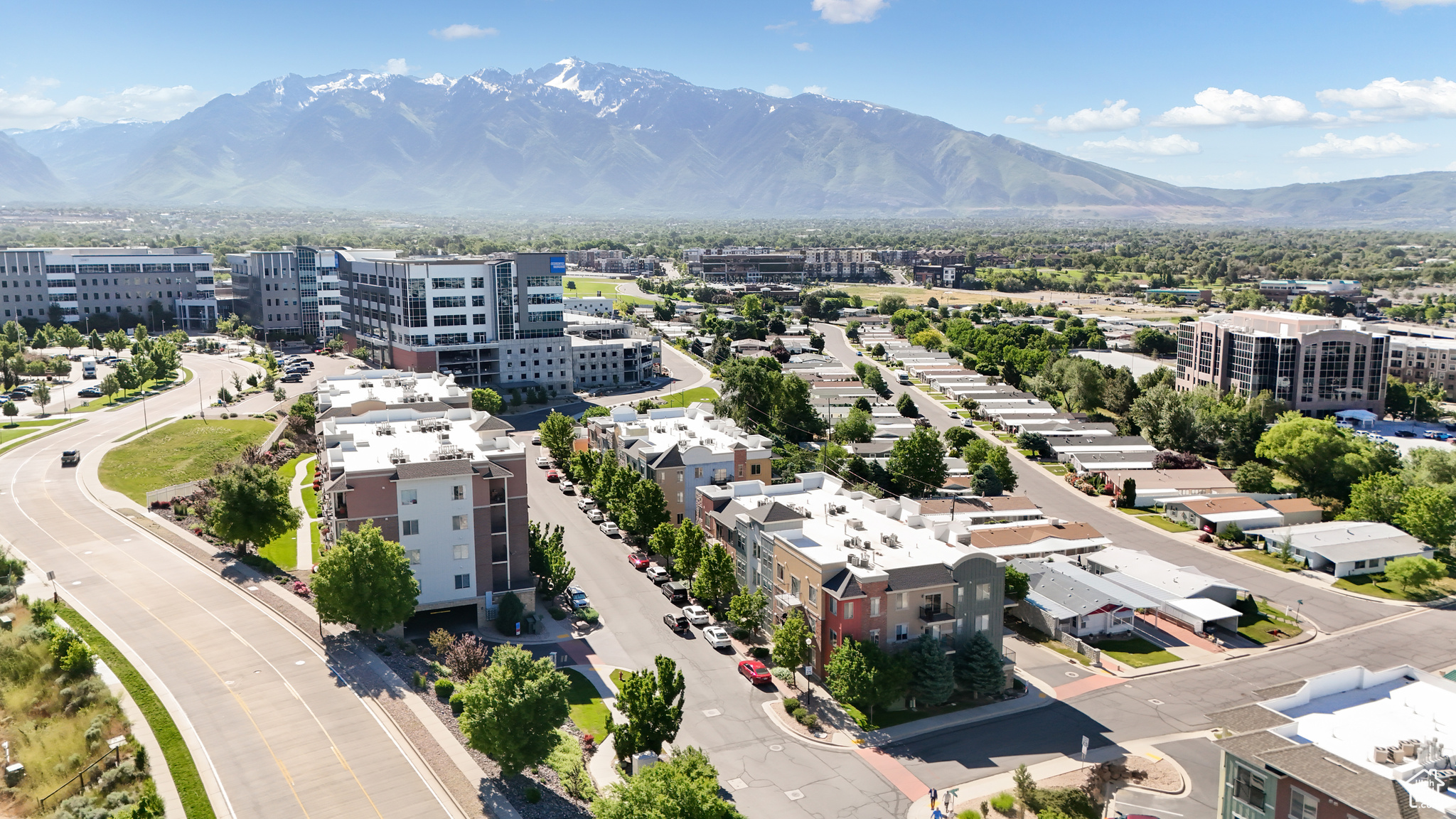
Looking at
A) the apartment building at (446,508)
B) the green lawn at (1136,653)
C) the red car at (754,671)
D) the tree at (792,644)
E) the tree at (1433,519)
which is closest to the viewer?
the tree at (792,644)

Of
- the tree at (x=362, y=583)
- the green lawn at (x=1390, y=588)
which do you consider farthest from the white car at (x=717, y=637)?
the green lawn at (x=1390, y=588)

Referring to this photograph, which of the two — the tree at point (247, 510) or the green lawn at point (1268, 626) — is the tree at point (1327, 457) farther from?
the tree at point (247, 510)

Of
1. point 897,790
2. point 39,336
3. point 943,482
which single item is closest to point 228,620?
point 897,790

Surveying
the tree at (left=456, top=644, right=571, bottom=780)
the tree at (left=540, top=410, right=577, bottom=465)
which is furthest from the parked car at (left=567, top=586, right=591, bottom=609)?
the tree at (left=540, top=410, right=577, bottom=465)

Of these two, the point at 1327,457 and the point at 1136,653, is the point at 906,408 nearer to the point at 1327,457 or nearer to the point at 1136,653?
the point at 1327,457

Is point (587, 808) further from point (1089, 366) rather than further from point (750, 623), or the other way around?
point (1089, 366)

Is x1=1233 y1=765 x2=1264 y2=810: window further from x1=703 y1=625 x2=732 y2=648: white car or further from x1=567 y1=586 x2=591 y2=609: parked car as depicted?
x1=567 y1=586 x2=591 y2=609: parked car
